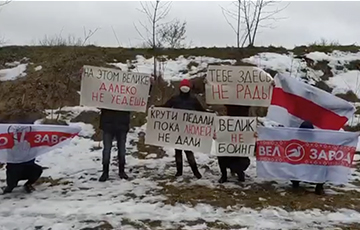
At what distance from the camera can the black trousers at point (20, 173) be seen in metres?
8.42

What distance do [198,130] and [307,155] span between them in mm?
1955

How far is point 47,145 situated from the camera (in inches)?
348

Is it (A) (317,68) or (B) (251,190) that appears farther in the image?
(A) (317,68)

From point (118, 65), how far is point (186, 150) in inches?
310

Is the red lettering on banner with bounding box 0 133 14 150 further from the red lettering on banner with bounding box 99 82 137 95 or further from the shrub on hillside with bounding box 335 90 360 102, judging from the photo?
the shrub on hillside with bounding box 335 90 360 102

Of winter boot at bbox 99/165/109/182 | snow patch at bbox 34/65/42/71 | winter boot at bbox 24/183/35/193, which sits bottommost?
winter boot at bbox 24/183/35/193

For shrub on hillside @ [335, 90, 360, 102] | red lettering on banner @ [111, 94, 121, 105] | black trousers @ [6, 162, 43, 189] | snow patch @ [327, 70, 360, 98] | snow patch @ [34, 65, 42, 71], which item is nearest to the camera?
black trousers @ [6, 162, 43, 189]

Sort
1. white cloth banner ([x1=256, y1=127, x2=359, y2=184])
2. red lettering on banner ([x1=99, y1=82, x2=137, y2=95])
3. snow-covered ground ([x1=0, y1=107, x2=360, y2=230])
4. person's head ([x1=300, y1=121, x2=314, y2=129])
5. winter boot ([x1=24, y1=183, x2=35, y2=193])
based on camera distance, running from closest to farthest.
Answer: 1. snow-covered ground ([x1=0, y1=107, x2=360, y2=230])
2. winter boot ([x1=24, y1=183, x2=35, y2=193])
3. white cloth banner ([x1=256, y1=127, x2=359, y2=184])
4. person's head ([x1=300, y1=121, x2=314, y2=129])
5. red lettering on banner ([x1=99, y1=82, x2=137, y2=95])

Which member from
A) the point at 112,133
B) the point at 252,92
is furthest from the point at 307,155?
the point at 112,133

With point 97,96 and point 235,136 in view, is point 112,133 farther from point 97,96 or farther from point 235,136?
point 235,136

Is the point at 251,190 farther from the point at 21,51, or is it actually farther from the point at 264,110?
the point at 21,51

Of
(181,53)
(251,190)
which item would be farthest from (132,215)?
(181,53)

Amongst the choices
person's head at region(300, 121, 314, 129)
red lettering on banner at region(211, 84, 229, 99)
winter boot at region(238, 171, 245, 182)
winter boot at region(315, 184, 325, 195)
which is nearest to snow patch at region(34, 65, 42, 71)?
red lettering on banner at region(211, 84, 229, 99)

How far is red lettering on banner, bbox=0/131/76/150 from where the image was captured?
8508 millimetres
